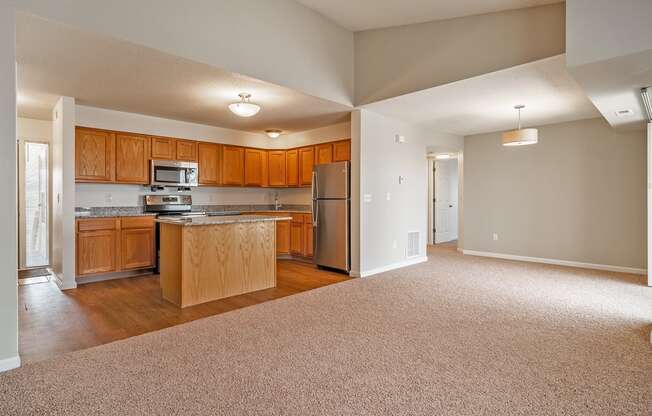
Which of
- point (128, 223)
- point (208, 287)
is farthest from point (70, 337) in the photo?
point (128, 223)

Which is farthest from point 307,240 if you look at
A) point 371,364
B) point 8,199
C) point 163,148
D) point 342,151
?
point 8,199

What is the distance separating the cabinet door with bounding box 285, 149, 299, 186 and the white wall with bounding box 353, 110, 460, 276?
1952 millimetres

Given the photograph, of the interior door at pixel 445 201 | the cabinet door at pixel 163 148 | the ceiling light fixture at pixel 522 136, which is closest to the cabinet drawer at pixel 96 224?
the cabinet door at pixel 163 148

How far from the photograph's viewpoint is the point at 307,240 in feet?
20.5

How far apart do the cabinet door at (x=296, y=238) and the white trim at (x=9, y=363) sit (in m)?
4.35

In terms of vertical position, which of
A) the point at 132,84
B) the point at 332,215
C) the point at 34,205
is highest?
the point at 132,84

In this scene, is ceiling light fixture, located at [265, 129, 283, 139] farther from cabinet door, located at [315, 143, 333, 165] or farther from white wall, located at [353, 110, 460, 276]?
white wall, located at [353, 110, 460, 276]

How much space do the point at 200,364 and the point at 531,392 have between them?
82.4 inches

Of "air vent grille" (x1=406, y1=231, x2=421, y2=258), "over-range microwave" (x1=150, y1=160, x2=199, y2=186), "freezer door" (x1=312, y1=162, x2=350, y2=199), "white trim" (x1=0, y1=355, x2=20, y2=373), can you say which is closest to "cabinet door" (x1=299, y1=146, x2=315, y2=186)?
"freezer door" (x1=312, y1=162, x2=350, y2=199)

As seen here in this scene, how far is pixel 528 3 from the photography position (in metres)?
3.44

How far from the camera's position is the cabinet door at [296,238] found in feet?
20.9

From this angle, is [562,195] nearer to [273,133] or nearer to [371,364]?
[273,133]

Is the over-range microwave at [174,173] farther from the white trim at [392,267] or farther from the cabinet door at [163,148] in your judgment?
the white trim at [392,267]

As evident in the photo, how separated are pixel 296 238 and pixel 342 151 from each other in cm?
184
